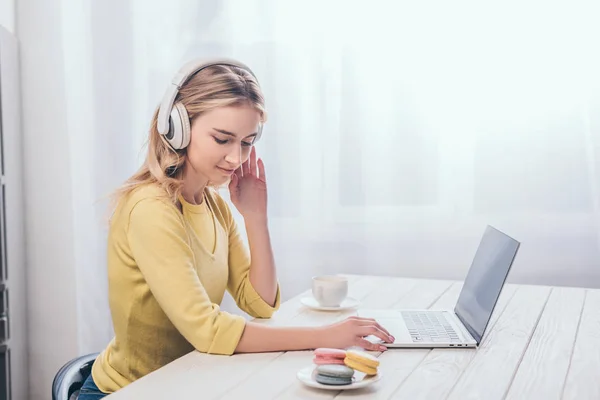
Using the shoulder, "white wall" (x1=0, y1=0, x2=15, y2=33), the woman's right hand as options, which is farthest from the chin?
"white wall" (x1=0, y1=0, x2=15, y2=33)

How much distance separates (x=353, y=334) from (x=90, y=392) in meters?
0.53

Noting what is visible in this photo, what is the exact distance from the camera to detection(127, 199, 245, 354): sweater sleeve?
121cm

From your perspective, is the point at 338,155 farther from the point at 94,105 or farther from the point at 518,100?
the point at 94,105

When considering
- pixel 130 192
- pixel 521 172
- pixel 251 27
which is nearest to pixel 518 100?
pixel 521 172

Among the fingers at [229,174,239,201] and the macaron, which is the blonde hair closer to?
the fingers at [229,174,239,201]

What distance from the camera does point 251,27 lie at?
2.48m

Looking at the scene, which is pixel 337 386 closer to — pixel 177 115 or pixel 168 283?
pixel 168 283

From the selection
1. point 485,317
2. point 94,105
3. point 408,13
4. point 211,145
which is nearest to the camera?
point 485,317

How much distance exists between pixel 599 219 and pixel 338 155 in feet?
2.65

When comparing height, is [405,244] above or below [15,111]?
below

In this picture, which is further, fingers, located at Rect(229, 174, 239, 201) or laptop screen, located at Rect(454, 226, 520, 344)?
fingers, located at Rect(229, 174, 239, 201)

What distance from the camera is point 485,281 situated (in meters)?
1.39

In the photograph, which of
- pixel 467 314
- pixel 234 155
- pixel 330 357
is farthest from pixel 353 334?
pixel 234 155

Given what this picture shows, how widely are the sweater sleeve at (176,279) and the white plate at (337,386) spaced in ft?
0.57
